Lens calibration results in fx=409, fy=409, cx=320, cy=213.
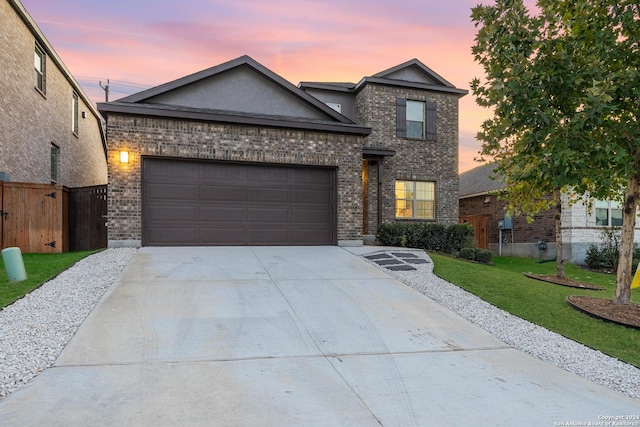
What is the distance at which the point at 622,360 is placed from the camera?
505 cm

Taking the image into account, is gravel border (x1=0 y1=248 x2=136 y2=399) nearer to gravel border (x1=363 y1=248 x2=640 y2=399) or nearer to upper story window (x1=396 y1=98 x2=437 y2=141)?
gravel border (x1=363 y1=248 x2=640 y2=399)

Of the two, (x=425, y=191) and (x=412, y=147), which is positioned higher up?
(x=412, y=147)

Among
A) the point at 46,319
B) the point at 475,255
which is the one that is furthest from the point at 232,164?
Result: the point at 475,255

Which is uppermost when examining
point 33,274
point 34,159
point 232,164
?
point 34,159

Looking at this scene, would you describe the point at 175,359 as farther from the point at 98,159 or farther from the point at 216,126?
the point at 98,159

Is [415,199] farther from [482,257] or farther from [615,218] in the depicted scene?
[615,218]

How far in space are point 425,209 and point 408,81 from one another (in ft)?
17.2

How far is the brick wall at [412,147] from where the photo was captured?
16.1 metres

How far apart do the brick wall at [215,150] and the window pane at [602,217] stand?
1131 cm

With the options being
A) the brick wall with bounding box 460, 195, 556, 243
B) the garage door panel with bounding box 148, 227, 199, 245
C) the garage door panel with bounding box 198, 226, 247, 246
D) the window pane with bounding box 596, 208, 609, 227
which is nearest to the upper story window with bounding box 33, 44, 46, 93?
the garage door panel with bounding box 148, 227, 199, 245

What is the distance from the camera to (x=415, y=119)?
16859mm

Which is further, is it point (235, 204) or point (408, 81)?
point (408, 81)

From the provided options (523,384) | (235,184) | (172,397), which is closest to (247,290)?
(172,397)

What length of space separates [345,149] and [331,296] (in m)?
A: 6.54
